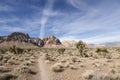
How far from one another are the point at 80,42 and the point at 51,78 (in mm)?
25249

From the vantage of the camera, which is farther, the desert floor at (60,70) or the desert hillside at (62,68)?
the desert hillside at (62,68)

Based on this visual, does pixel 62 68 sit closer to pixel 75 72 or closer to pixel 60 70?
pixel 60 70

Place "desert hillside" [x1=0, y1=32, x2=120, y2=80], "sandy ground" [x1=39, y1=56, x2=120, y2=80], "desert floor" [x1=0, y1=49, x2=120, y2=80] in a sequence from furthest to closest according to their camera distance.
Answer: "sandy ground" [x1=39, y1=56, x2=120, y2=80]
"desert hillside" [x1=0, y1=32, x2=120, y2=80]
"desert floor" [x1=0, y1=49, x2=120, y2=80]

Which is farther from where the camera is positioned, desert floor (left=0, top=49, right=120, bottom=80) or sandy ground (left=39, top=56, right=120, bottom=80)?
sandy ground (left=39, top=56, right=120, bottom=80)

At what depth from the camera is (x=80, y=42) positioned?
37.6m

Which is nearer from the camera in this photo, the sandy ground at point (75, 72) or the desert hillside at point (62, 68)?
the desert hillside at point (62, 68)

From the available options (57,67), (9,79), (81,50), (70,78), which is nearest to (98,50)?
(81,50)

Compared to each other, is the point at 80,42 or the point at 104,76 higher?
the point at 80,42

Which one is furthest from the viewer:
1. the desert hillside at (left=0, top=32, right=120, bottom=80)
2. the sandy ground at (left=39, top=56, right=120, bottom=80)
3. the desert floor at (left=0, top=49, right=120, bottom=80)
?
the sandy ground at (left=39, top=56, right=120, bottom=80)

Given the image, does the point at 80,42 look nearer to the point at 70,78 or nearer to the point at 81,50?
the point at 81,50

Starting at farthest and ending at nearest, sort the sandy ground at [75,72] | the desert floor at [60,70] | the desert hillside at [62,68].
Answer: the sandy ground at [75,72] → the desert hillside at [62,68] → the desert floor at [60,70]

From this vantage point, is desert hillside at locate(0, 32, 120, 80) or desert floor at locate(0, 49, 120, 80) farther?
desert hillside at locate(0, 32, 120, 80)

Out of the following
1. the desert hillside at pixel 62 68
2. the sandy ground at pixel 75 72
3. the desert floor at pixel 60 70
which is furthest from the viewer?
the sandy ground at pixel 75 72

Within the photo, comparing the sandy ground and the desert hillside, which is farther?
the sandy ground
